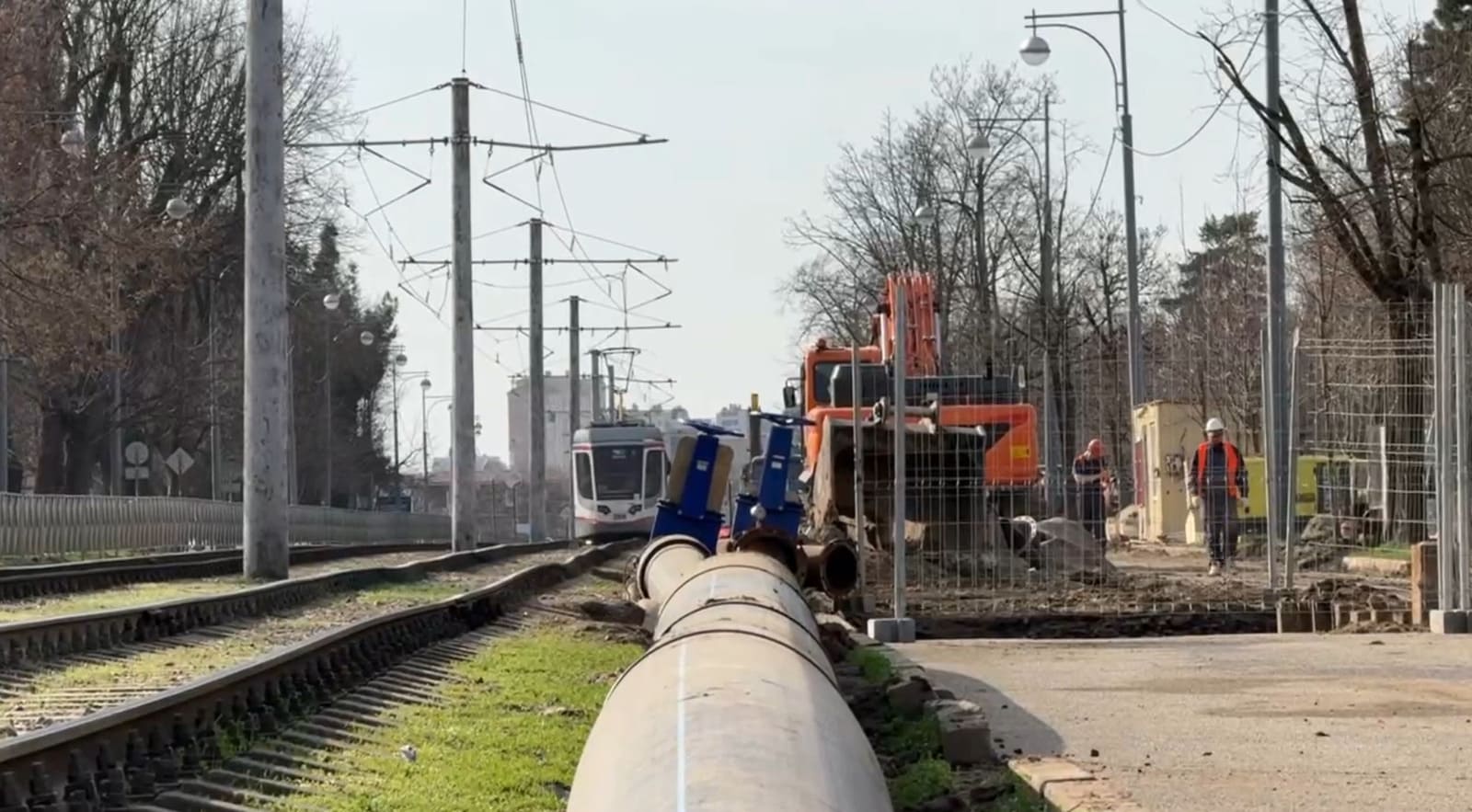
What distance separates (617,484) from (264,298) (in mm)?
26179

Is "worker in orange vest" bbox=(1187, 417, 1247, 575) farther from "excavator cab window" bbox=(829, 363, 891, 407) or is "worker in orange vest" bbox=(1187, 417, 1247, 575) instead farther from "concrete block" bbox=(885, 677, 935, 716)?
"concrete block" bbox=(885, 677, 935, 716)

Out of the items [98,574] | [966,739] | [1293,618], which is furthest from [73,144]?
[966,739]

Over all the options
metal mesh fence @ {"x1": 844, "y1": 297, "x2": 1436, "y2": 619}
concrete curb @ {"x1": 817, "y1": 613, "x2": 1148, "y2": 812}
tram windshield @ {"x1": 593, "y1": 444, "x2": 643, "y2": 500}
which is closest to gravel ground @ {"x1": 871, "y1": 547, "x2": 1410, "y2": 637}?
metal mesh fence @ {"x1": 844, "y1": 297, "x2": 1436, "y2": 619}

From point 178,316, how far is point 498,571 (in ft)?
117

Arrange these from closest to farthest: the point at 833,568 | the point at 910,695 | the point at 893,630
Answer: the point at 910,695
the point at 893,630
the point at 833,568

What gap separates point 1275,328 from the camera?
2261 cm

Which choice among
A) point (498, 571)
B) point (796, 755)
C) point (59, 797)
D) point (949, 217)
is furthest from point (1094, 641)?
point (949, 217)

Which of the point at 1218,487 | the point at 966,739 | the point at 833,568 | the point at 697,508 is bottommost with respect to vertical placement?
the point at 966,739

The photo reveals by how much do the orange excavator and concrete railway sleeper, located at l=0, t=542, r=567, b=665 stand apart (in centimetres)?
516

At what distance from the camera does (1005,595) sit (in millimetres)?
19516

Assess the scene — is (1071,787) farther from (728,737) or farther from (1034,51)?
(1034,51)

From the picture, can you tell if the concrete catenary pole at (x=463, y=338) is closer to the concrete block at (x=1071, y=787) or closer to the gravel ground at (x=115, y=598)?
the gravel ground at (x=115, y=598)

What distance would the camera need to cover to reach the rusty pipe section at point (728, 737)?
15.9 feet

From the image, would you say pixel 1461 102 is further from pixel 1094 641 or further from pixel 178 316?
pixel 178 316
